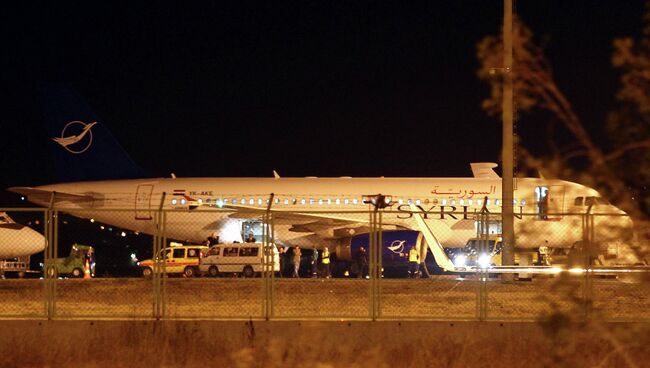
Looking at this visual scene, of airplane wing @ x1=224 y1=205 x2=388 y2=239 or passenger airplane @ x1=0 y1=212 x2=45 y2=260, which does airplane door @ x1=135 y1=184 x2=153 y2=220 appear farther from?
passenger airplane @ x1=0 y1=212 x2=45 y2=260

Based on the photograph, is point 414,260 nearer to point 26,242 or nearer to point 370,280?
point 26,242

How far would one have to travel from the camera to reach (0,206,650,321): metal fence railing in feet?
28.9

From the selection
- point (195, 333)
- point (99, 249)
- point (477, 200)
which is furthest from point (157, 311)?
point (99, 249)

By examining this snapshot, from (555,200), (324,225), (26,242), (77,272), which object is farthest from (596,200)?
(324,225)

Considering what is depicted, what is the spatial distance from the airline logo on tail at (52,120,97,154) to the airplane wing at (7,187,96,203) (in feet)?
16.4

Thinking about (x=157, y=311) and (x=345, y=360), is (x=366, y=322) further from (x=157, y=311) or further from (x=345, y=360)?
(x=157, y=311)

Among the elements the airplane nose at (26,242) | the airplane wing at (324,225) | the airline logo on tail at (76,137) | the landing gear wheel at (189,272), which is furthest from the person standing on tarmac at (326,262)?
the airline logo on tail at (76,137)

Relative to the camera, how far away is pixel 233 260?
32.6 metres

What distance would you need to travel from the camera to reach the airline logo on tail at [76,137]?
4988 centimetres

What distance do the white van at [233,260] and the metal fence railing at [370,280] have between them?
0.04m

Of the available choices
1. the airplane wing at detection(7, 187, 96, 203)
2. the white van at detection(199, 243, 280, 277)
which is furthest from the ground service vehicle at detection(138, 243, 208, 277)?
the airplane wing at detection(7, 187, 96, 203)

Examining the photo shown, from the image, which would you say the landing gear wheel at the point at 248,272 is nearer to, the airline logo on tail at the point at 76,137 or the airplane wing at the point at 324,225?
the airplane wing at the point at 324,225

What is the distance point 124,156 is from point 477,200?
17096 millimetres

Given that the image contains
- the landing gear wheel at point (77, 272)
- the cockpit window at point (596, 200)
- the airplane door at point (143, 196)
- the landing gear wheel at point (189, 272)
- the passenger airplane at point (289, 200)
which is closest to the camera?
the cockpit window at point (596, 200)
